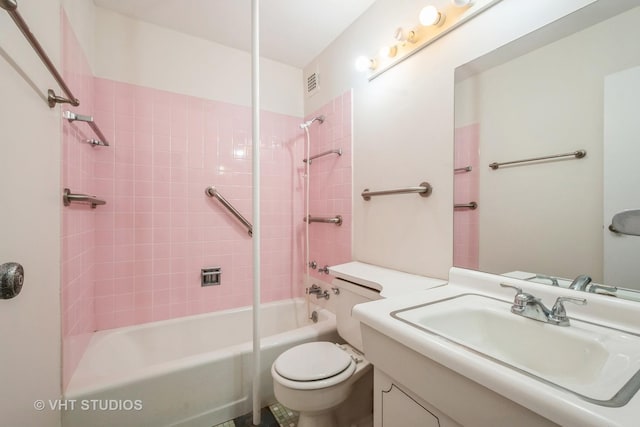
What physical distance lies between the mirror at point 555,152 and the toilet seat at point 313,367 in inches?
26.7

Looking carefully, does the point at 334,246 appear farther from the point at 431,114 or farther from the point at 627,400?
the point at 627,400

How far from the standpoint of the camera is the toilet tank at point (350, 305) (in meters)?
1.18

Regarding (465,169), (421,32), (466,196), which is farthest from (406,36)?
(466,196)

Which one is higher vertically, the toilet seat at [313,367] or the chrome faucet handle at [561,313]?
the chrome faucet handle at [561,313]

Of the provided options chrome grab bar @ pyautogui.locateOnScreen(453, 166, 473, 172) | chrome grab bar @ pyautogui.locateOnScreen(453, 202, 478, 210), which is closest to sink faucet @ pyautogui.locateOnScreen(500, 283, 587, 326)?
chrome grab bar @ pyautogui.locateOnScreen(453, 202, 478, 210)

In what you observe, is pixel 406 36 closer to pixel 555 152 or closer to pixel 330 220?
pixel 555 152

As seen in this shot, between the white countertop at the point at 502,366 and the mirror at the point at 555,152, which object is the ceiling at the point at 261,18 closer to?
the mirror at the point at 555,152

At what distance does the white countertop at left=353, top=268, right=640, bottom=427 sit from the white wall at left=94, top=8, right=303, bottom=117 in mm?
1810

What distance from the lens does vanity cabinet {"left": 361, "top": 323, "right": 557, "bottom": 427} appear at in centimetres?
44

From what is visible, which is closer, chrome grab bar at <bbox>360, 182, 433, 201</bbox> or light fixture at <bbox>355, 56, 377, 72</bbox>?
chrome grab bar at <bbox>360, 182, 433, 201</bbox>


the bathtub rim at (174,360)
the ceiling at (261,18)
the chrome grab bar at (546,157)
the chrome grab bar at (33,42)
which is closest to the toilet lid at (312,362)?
the bathtub rim at (174,360)

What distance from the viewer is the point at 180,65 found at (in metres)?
1.70

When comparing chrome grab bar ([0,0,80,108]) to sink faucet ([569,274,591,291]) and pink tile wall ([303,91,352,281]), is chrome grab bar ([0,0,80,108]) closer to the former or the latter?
pink tile wall ([303,91,352,281])

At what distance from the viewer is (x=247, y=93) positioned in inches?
75.0
